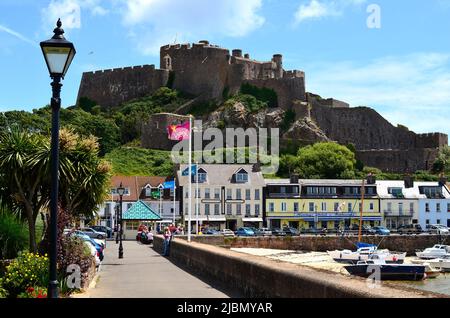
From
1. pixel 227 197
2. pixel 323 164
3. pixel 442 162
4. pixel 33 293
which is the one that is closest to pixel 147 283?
pixel 33 293

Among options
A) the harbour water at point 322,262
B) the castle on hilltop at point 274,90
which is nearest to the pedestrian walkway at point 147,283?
the harbour water at point 322,262

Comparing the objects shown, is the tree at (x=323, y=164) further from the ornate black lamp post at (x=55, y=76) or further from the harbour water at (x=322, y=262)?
the ornate black lamp post at (x=55, y=76)

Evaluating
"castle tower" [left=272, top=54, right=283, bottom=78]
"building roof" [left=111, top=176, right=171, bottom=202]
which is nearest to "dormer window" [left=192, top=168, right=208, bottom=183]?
"building roof" [left=111, top=176, right=171, bottom=202]

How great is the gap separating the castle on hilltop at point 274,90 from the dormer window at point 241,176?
36.5 meters

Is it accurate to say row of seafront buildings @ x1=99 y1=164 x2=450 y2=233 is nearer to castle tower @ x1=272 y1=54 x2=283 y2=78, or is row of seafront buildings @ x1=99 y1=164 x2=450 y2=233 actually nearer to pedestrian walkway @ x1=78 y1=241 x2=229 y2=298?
pedestrian walkway @ x1=78 y1=241 x2=229 y2=298

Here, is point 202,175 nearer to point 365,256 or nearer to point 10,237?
point 365,256

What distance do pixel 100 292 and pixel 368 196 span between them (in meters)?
63.3

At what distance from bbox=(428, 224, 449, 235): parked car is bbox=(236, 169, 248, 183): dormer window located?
20.5m

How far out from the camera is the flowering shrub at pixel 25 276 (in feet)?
43.5

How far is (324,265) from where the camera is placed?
149 ft

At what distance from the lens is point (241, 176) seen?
7294 centimetres

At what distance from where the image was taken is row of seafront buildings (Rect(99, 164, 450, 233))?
2835 inches

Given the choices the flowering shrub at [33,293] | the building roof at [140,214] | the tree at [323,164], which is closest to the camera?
the flowering shrub at [33,293]

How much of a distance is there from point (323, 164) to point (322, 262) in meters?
49.5
